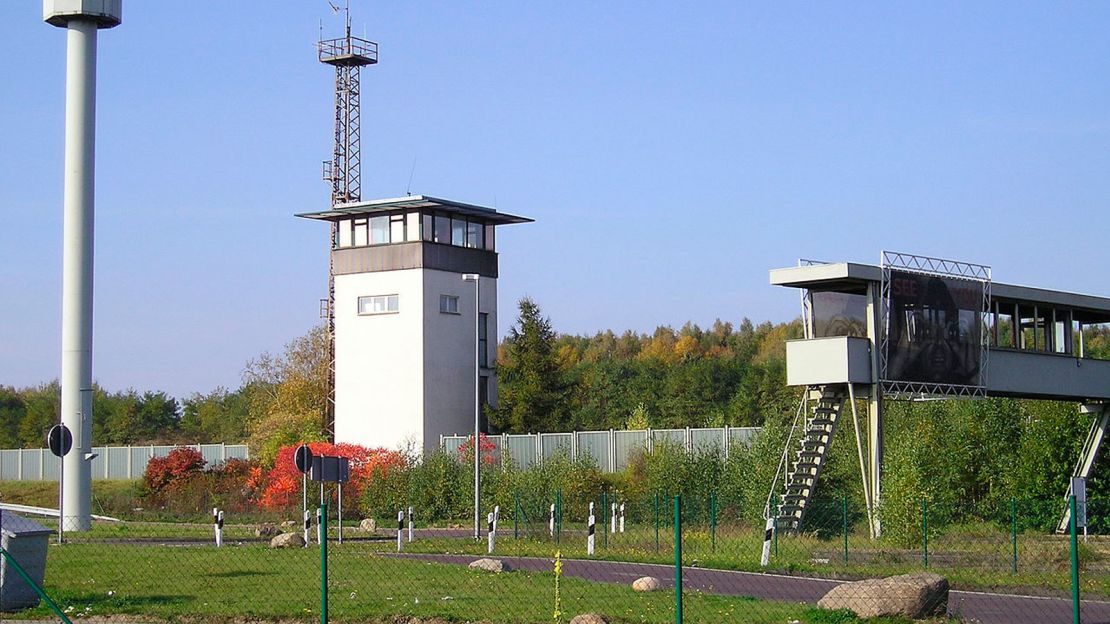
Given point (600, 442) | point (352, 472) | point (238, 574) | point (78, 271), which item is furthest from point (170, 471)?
point (238, 574)

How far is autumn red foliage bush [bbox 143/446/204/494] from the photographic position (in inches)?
2373

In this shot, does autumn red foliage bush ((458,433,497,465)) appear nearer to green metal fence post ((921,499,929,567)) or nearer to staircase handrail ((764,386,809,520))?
staircase handrail ((764,386,809,520))

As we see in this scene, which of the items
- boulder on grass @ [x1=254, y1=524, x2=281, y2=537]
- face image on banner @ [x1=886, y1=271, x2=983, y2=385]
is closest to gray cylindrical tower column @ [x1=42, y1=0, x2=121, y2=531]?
boulder on grass @ [x1=254, y1=524, x2=281, y2=537]

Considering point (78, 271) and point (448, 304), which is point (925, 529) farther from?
point (448, 304)

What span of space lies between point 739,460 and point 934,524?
37.3 feet

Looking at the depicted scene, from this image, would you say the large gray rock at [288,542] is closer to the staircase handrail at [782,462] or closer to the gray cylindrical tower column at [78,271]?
the gray cylindrical tower column at [78,271]

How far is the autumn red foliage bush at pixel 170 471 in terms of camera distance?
2373 inches

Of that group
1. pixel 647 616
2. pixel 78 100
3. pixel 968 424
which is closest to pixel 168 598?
pixel 647 616

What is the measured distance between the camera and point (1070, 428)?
147 ft

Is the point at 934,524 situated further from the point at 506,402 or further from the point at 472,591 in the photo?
the point at 506,402

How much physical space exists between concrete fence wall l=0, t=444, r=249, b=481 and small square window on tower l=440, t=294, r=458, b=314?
52.0 ft

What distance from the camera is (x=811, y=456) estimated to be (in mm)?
37000

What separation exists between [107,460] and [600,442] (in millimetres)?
32280

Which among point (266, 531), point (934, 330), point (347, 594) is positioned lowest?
point (266, 531)
